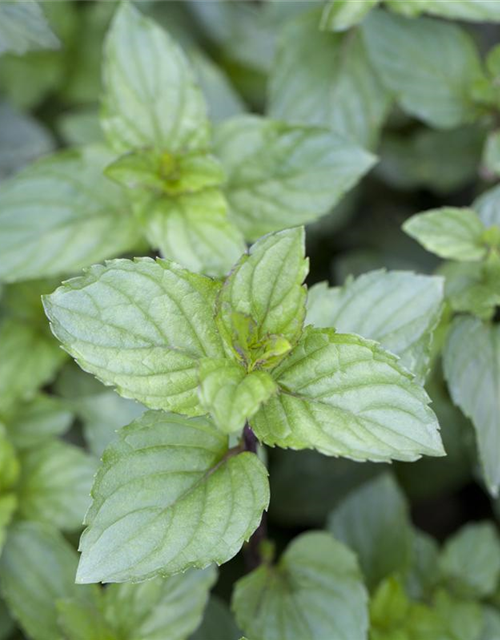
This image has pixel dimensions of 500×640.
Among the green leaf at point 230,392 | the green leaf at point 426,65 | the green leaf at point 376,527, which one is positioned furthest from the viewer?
the green leaf at point 426,65

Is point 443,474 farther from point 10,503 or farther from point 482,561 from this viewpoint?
point 10,503

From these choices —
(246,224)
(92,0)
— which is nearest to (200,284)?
(246,224)

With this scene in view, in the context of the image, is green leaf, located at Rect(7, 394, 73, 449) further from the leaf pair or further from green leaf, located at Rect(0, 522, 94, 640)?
the leaf pair

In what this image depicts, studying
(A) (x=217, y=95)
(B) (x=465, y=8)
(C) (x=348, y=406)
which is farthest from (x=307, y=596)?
(A) (x=217, y=95)

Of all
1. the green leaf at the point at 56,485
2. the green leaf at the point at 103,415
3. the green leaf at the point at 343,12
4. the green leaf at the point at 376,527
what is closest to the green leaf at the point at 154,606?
the green leaf at the point at 56,485

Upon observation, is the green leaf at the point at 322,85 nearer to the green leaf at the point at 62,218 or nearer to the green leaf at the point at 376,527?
the green leaf at the point at 62,218

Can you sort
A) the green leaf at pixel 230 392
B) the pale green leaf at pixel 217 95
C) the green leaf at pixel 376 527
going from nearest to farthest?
the green leaf at pixel 230 392 → the green leaf at pixel 376 527 → the pale green leaf at pixel 217 95

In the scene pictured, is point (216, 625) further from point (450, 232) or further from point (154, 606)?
point (450, 232)
